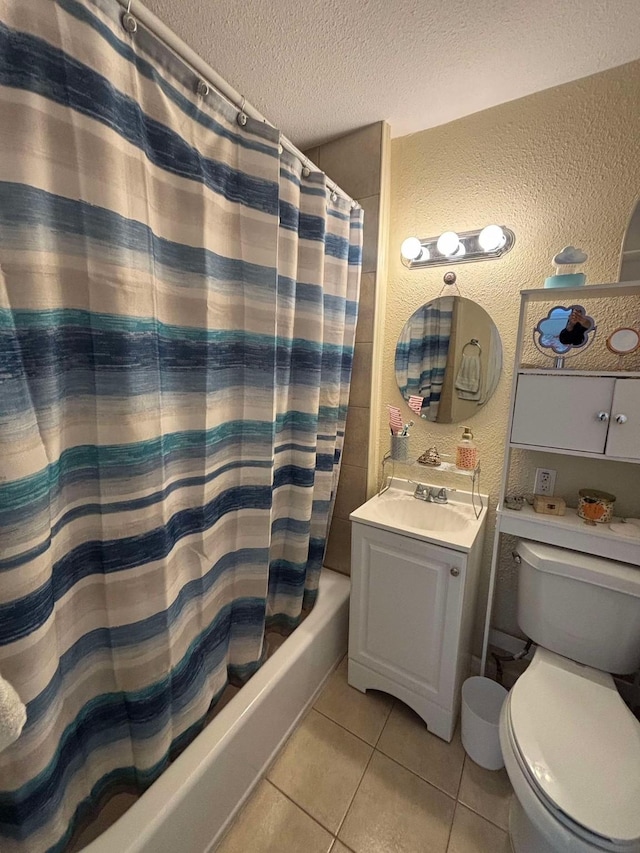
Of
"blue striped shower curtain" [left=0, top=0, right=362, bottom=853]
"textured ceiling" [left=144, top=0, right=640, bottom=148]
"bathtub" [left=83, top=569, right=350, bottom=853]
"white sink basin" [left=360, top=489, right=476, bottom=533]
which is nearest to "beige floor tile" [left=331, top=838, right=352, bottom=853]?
"bathtub" [left=83, top=569, right=350, bottom=853]

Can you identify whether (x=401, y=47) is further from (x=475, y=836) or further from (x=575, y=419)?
(x=475, y=836)

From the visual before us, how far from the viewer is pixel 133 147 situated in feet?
Result: 2.30

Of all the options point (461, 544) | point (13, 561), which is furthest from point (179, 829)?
point (461, 544)

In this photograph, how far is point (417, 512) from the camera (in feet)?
5.27

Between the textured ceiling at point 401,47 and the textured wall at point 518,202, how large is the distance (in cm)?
9

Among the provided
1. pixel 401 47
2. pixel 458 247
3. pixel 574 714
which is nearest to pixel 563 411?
pixel 458 247

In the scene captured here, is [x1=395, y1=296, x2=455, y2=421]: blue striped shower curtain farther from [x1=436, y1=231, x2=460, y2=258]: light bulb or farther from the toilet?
the toilet

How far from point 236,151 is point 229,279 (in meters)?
0.34

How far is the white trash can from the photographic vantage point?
124cm

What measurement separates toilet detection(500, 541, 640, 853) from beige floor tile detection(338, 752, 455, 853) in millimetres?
220

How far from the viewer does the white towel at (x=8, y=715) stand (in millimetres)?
450

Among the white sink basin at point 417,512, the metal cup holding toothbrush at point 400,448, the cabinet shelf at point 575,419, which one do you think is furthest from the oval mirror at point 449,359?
the white sink basin at point 417,512

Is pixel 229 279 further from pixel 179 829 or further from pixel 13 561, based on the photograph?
pixel 179 829

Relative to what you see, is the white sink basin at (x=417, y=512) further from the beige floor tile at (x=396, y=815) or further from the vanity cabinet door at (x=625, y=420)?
the beige floor tile at (x=396, y=815)
